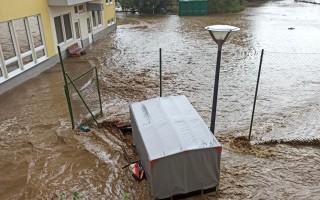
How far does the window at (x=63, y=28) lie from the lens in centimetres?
1736

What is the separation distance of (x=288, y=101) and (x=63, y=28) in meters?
13.7

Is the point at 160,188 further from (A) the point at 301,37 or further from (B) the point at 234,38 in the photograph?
(A) the point at 301,37

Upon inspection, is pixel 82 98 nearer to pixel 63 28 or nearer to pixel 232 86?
pixel 232 86

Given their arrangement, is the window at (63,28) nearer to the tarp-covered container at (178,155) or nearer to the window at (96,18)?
the window at (96,18)

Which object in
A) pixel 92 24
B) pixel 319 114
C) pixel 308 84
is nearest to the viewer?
pixel 319 114

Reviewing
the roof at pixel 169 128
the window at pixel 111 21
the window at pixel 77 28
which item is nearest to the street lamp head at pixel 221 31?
the roof at pixel 169 128

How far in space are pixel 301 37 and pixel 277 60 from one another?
28.0ft

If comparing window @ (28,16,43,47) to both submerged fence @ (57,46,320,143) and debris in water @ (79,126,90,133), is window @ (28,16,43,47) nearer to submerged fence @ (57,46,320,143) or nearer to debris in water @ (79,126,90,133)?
submerged fence @ (57,46,320,143)

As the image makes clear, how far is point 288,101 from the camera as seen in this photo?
464 inches

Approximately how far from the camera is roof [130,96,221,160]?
19.8 ft

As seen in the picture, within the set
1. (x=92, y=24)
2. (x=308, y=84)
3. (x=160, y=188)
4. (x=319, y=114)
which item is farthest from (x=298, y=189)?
(x=92, y=24)

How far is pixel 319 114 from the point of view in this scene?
10.7m

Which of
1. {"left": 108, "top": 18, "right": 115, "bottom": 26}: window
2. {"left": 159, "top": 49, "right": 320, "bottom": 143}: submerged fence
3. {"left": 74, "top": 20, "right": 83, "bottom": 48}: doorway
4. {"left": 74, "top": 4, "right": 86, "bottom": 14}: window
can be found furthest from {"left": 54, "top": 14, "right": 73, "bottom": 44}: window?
{"left": 108, "top": 18, "right": 115, "bottom": 26}: window

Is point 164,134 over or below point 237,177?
over
